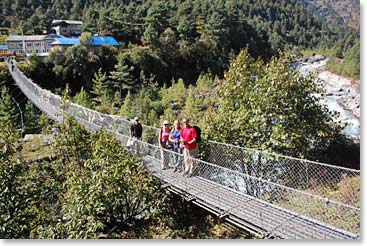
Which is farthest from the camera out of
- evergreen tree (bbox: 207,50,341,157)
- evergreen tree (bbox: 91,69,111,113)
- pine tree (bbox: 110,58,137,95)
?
pine tree (bbox: 110,58,137,95)

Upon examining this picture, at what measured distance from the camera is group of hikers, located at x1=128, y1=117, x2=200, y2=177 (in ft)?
13.7

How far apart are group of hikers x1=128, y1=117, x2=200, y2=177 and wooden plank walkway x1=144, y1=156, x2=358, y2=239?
140 mm

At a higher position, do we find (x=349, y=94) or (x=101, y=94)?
(x=349, y=94)

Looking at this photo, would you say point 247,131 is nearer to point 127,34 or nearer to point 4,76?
point 4,76

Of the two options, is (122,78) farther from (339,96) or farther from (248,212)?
(248,212)

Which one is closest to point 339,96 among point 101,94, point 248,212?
point 248,212

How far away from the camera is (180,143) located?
4.46 metres

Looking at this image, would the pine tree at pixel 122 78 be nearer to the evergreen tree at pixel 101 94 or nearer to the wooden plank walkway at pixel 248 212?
the evergreen tree at pixel 101 94

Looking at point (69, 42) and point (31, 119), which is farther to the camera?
point (69, 42)

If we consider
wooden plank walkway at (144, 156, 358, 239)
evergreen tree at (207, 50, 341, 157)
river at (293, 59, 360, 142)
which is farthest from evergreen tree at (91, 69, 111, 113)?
wooden plank walkway at (144, 156, 358, 239)

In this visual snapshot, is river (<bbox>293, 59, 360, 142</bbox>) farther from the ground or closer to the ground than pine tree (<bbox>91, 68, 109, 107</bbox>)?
farther from the ground

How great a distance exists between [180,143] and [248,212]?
138 cm

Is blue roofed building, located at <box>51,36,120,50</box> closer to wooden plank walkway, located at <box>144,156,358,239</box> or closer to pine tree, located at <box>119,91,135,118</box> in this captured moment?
pine tree, located at <box>119,91,135,118</box>

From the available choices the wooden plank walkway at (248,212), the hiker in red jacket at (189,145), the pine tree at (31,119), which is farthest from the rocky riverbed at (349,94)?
the pine tree at (31,119)
